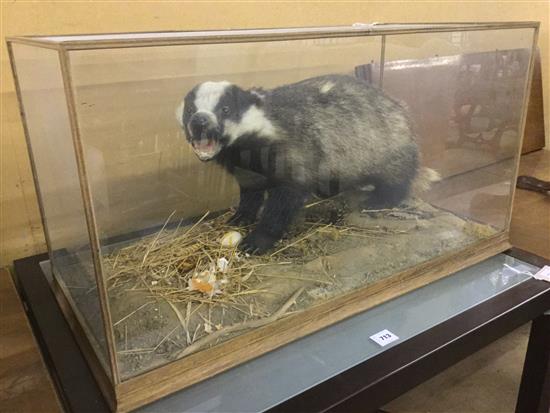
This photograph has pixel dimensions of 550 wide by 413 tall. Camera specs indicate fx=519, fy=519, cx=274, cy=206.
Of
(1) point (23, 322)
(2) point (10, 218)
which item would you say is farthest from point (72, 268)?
(2) point (10, 218)

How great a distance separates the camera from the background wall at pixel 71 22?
3.15 feet

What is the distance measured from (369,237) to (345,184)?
0.11 meters

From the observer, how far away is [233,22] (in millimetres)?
1179

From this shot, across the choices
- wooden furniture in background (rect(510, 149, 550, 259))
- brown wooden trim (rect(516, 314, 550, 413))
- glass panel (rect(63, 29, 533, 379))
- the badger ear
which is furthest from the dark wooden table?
the badger ear

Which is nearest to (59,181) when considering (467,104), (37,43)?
(37,43)

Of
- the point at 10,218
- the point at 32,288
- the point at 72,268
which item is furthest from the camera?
the point at 10,218

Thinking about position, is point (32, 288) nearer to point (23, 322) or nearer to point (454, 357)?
point (23, 322)

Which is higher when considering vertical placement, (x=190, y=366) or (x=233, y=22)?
(x=233, y=22)

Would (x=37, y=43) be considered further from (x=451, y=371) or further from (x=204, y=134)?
(x=451, y=371)

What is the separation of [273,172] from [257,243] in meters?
0.12

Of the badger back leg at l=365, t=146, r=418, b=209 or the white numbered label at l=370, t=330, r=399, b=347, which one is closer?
the white numbered label at l=370, t=330, r=399, b=347

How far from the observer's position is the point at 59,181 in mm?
708

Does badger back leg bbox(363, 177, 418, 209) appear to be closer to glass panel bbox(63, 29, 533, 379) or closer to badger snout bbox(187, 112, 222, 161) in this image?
glass panel bbox(63, 29, 533, 379)

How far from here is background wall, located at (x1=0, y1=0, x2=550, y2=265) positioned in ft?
3.15
